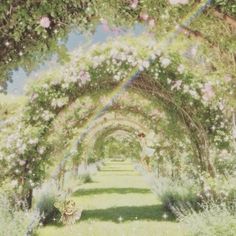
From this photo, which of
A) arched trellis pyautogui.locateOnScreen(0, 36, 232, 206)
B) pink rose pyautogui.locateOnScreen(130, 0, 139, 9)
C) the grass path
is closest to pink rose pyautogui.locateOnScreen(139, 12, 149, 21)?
pink rose pyautogui.locateOnScreen(130, 0, 139, 9)

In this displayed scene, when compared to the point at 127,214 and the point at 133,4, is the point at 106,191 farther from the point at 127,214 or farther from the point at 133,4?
the point at 133,4

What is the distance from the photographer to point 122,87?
10.1 m

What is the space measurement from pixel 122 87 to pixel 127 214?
12.6 ft

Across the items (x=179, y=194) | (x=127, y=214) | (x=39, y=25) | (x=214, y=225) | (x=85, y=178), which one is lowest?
(x=127, y=214)

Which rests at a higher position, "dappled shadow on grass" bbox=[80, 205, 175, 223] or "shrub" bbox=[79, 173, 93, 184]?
"shrub" bbox=[79, 173, 93, 184]

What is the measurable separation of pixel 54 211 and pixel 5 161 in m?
3.13

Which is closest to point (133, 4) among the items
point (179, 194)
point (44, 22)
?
point (44, 22)

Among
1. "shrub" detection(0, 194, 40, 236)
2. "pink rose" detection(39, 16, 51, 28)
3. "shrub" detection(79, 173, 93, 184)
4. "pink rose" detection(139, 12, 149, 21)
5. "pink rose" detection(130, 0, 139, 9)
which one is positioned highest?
"pink rose" detection(130, 0, 139, 9)

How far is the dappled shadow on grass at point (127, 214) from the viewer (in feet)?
37.7

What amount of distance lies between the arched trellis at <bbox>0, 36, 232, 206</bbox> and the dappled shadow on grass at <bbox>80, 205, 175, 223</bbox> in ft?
7.84

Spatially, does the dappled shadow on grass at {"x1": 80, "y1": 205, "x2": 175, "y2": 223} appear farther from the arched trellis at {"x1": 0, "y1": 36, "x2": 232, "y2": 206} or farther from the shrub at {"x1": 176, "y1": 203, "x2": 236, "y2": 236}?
the shrub at {"x1": 176, "y1": 203, "x2": 236, "y2": 236}

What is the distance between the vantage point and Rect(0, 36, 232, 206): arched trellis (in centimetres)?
899

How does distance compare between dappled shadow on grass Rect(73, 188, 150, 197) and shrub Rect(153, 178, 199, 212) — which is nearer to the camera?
shrub Rect(153, 178, 199, 212)

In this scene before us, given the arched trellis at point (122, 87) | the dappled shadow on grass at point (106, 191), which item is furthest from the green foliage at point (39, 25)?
the dappled shadow on grass at point (106, 191)
